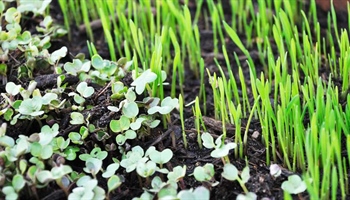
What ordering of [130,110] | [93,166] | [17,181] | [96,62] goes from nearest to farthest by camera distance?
[17,181]
[93,166]
[130,110]
[96,62]

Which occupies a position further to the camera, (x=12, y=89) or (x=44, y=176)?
(x=12, y=89)

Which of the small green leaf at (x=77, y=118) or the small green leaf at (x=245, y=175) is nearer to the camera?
the small green leaf at (x=245, y=175)

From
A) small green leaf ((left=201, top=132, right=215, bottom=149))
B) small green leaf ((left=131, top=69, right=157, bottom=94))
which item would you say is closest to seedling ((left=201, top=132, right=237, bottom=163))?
small green leaf ((left=201, top=132, right=215, bottom=149))

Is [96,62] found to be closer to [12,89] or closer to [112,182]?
[12,89]

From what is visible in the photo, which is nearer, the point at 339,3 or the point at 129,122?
the point at 129,122

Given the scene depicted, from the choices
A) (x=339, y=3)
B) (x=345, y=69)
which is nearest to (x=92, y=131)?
(x=345, y=69)

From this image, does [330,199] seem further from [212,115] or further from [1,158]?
[1,158]

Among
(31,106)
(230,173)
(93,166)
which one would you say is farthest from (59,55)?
(230,173)

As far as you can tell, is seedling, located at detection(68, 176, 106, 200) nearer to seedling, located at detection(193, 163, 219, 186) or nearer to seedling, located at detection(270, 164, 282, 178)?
seedling, located at detection(193, 163, 219, 186)

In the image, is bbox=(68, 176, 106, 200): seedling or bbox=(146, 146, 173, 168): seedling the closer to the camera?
bbox=(68, 176, 106, 200): seedling

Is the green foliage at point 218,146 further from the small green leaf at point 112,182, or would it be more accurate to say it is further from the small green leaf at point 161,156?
the small green leaf at point 112,182

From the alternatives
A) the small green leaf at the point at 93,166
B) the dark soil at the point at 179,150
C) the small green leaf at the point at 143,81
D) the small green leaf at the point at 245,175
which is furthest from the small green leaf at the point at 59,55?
the small green leaf at the point at 245,175
